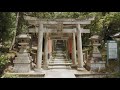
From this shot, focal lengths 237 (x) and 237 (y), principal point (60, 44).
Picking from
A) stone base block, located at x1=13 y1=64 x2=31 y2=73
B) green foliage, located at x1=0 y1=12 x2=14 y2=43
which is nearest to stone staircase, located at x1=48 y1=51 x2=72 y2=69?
stone base block, located at x1=13 y1=64 x2=31 y2=73

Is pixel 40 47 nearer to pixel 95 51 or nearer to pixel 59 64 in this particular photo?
pixel 95 51

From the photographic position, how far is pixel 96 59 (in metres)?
8.68

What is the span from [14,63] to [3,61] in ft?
4.12

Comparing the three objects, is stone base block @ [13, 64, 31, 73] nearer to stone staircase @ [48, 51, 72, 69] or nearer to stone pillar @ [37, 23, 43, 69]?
stone pillar @ [37, 23, 43, 69]

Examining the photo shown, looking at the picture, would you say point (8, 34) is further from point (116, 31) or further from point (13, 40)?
point (116, 31)

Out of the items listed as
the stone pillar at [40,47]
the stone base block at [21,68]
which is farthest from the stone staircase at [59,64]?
the stone base block at [21,68]

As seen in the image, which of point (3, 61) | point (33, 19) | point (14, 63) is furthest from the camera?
point (33, 19)

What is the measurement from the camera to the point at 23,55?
8.49 m

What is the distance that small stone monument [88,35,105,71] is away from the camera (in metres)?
8.51

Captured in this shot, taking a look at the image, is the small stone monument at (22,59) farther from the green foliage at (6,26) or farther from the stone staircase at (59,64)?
the stone staircase at (59,64)

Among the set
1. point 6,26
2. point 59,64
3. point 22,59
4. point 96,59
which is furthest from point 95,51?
point 6,26

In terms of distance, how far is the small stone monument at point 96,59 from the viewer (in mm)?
8514
